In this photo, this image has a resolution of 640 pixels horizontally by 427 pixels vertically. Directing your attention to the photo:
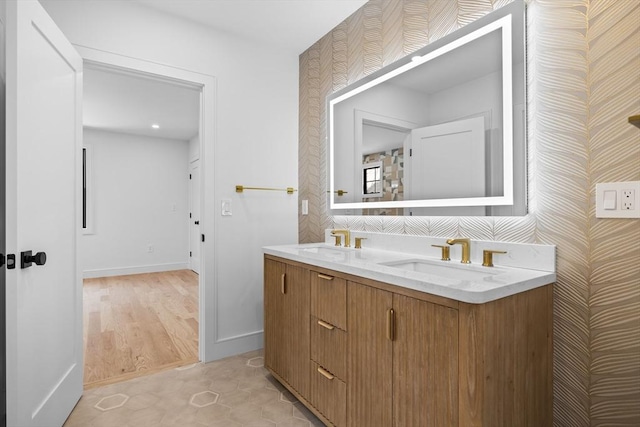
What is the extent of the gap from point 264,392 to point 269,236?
113cm

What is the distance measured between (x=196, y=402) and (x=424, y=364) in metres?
1.40

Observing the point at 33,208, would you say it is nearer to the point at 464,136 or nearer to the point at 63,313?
the point at 63,313

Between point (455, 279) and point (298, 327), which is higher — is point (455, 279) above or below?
above

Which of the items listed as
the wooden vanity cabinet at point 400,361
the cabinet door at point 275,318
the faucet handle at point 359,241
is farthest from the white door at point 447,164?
the cabinet door at point 275,318

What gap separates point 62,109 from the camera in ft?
5.46

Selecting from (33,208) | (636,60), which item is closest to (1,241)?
(33,208)

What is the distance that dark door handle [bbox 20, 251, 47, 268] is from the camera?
4.14 ft

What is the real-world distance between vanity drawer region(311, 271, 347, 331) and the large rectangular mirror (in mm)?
659

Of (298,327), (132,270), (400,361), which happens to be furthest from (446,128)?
(132,270)

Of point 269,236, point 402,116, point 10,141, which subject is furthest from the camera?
point 269,236

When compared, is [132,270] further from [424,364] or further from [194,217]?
[424,364]

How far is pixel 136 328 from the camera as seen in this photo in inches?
121

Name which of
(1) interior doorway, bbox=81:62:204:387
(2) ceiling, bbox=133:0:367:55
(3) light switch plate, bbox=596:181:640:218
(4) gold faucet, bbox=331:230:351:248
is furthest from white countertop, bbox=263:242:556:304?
(2) ceiling, bbox=133:0:367:55

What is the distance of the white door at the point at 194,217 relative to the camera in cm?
571
